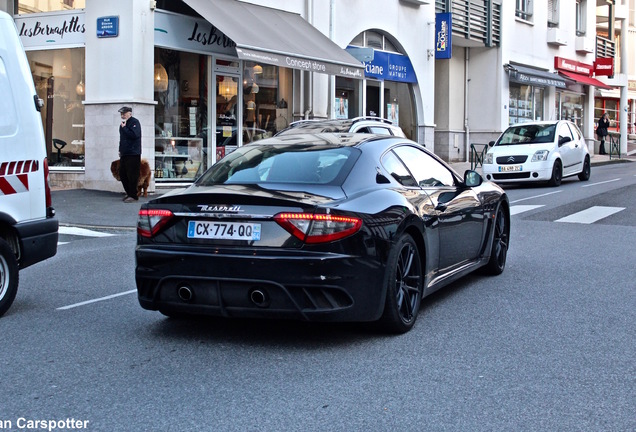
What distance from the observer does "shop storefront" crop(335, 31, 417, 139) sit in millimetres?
24017

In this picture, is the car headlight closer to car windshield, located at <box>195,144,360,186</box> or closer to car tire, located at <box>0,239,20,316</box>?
car windshield, located at <box>195,144,360,186</box>

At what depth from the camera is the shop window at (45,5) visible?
17.7 metres

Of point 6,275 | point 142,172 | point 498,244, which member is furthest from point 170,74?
point 6,275

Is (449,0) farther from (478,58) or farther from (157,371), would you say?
(157,371)

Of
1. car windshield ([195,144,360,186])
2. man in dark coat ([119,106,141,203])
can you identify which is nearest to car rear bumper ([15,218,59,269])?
car windshield ([195,144,360,186])

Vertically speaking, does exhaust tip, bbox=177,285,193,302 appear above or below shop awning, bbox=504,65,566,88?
below

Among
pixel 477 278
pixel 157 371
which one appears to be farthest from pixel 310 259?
pixel 477 278

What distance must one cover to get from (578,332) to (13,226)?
14.4 ft

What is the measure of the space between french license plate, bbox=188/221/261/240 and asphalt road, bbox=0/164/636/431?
29.8 inches

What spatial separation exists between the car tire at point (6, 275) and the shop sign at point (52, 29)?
1192cm

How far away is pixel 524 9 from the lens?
35.8m

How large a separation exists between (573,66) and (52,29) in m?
27.7

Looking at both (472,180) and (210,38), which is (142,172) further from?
(472,180)

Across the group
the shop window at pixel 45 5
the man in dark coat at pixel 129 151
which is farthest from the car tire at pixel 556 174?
the shop window at pixel 45 5
